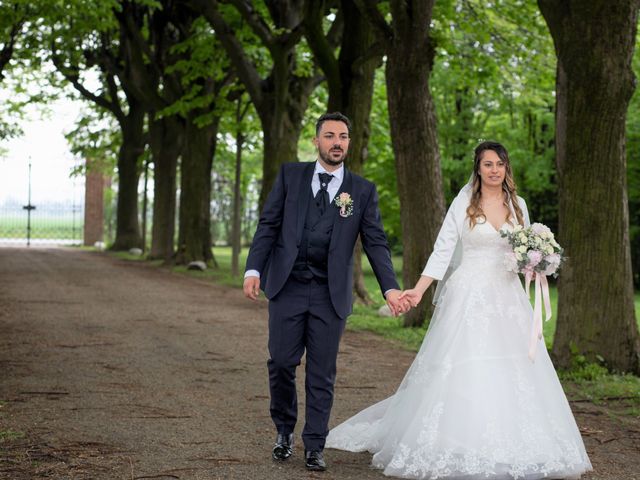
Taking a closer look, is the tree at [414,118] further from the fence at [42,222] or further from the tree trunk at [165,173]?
the fence at [42,222]

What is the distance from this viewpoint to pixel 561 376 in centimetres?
980

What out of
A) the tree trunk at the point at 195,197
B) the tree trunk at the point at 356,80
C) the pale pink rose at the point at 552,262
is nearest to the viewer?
the pale pink rose at the point at 552,262

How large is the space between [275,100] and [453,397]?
16.6 metres

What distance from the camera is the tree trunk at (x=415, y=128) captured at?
45.1ft

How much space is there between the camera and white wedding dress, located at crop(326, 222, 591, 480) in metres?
5.61

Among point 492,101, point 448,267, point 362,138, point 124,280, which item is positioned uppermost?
point 492,101

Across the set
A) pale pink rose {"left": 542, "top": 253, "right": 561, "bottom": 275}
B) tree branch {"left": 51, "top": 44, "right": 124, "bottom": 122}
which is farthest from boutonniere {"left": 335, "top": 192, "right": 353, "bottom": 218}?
tree branch {"left": 51, "top": 44, "right": 124, "bottom": 122}

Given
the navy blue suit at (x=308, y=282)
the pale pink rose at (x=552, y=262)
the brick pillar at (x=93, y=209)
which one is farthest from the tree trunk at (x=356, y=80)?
the brick pillar at (x=93, y=209)

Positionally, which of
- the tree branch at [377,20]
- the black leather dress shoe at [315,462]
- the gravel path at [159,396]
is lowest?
the gravel path at [159,396]

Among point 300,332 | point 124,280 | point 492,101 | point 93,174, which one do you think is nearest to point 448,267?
point 300,332

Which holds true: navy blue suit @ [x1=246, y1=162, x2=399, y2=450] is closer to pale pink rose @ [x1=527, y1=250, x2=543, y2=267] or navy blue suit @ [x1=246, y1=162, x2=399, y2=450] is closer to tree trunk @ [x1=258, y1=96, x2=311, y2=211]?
pale pink rose @ [x1=527, y1=250, x2=543, y2=267]

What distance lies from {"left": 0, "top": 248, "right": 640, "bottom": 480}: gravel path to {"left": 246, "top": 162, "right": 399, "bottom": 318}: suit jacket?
1102mm

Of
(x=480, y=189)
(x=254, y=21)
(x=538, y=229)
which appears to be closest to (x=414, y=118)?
(x=254, y=21)

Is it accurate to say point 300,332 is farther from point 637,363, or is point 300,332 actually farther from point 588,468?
point 637,363
